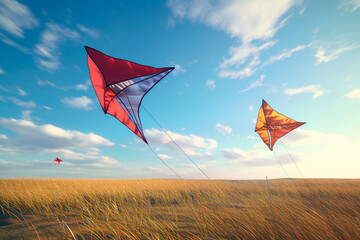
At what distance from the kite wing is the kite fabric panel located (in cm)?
742

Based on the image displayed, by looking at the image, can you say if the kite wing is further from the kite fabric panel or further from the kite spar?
the kite fabric panel

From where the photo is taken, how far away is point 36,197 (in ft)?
16.9

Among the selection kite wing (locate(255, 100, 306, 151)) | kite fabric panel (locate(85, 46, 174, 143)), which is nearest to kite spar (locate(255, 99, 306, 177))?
kite wing (locate(255, 100, 306, 151))

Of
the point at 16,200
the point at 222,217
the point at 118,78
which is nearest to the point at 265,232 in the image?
the point at 222,217

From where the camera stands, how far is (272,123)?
386 inches

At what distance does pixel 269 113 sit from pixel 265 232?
8.50 m

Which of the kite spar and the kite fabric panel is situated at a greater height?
the kite spar

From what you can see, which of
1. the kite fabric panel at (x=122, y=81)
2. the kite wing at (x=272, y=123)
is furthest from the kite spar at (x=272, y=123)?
the kite fabric panel at (x=122, y=81)

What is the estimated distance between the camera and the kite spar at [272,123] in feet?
31.3

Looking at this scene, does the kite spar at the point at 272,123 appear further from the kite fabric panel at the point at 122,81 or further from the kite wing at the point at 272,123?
the kite fabric panel at the point at 122,81

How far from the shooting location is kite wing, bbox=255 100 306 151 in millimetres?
9535

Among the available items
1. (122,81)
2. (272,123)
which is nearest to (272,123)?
(272,123)

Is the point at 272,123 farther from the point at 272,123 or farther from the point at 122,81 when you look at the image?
the point at 122,81

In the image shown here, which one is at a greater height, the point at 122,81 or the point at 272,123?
the point at 272,123
